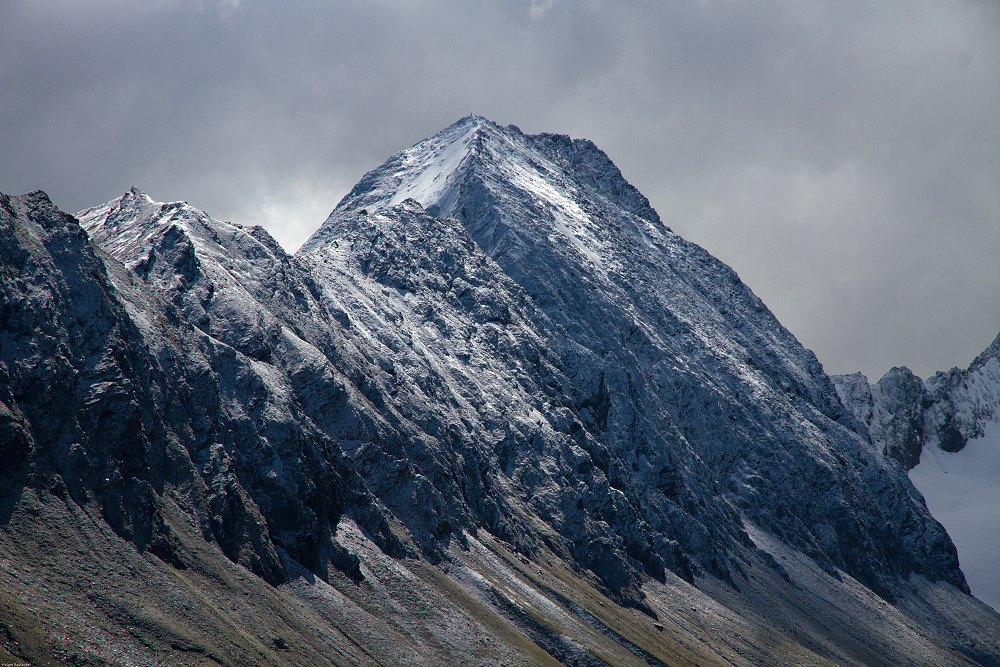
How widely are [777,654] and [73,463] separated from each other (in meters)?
143

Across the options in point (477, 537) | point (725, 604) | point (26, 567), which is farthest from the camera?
point (725, 604)

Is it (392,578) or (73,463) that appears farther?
(392,578)

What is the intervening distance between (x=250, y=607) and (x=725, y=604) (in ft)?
424

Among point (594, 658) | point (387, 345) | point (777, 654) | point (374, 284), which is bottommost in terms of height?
point (594, 658)

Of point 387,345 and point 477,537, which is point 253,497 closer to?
point 477,537

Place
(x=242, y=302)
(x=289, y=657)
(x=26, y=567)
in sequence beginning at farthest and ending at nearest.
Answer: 1. (x=242, y=302)
2. (x=289, y=657)
3. (x=26, y=567)

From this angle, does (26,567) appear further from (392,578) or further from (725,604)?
(725,604)

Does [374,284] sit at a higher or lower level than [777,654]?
higher

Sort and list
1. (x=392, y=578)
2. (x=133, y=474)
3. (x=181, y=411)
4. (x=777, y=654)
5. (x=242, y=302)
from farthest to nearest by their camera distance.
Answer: (x=777, y=654) → (x=242, y=302) → (x=392, y=578) → (x=181, y=411) → (x=133, y=474)

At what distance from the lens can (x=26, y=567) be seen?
7831cm

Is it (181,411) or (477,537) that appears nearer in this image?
(181,411)

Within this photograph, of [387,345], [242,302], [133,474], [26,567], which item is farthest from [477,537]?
[26,567]

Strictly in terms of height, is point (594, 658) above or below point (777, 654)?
below

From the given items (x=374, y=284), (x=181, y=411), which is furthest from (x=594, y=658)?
(x=374, y=284)
